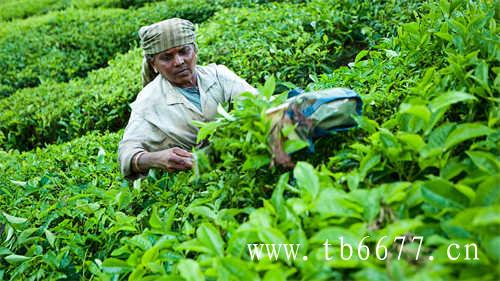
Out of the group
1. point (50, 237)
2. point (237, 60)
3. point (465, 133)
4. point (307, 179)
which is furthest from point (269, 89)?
point (237, 60)

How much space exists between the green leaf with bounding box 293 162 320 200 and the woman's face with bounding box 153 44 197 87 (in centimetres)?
143

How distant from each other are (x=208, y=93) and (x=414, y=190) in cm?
164

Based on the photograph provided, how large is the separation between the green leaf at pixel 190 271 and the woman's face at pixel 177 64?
1594 mm

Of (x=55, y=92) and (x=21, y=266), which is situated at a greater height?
(x=21, y=266)

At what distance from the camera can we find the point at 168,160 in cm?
231

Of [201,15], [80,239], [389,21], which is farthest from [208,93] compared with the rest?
Result: [201,15]

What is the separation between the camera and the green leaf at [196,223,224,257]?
4.65 ft

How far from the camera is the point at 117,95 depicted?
4.86m

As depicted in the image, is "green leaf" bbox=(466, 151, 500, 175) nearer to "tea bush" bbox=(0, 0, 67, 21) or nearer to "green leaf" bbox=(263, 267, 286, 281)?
"green leaf" bbox=(263, 267, 286, 281)

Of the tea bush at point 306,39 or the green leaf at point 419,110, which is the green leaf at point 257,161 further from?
the tea bush at point 306,39

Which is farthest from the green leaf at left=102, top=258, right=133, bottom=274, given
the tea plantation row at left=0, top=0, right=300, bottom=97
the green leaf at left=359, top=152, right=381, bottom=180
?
the tea plantation row at left=0, top=0, right=300, bottom=97

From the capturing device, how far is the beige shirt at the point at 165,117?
259 cm

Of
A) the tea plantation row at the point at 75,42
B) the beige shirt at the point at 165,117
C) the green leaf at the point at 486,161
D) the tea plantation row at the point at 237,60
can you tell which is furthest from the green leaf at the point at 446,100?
the tea plantation row at the point at 75,42

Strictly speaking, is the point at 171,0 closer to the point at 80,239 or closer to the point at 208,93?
the point at 208,93
